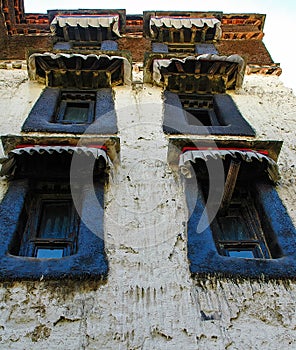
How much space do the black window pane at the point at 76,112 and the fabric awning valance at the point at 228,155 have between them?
273cm

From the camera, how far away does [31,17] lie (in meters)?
13.2

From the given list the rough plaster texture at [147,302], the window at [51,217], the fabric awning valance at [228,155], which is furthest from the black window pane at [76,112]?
the rough plaster texture at [147,302]

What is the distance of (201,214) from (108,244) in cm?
117

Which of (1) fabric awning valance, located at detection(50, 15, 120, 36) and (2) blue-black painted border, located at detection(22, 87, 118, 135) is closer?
(2) blue-black painted border, located at detection(22, 87, 118, 135)

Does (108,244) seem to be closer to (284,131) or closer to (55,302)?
(55,302)

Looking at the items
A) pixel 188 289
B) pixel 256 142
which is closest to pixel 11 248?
pixel 188 289

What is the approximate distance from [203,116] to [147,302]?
498 centimetres

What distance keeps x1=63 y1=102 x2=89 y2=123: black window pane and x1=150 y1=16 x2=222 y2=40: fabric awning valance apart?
4.10 m

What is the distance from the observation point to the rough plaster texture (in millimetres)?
3879

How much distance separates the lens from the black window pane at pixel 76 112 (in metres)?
8.16

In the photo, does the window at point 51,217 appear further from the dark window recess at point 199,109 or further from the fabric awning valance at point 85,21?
the fabric awning valance at point 85,21

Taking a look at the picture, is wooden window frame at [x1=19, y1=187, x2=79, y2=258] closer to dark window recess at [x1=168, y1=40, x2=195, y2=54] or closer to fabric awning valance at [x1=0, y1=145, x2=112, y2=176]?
fabric awning valance at [x1=0, y1=145, x2=112, y2=176]

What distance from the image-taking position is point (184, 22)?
11609 mm

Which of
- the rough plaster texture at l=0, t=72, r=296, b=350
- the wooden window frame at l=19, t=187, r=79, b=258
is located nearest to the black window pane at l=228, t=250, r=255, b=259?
the rough plaster texture at l=0, t=72, r=296, b=350
